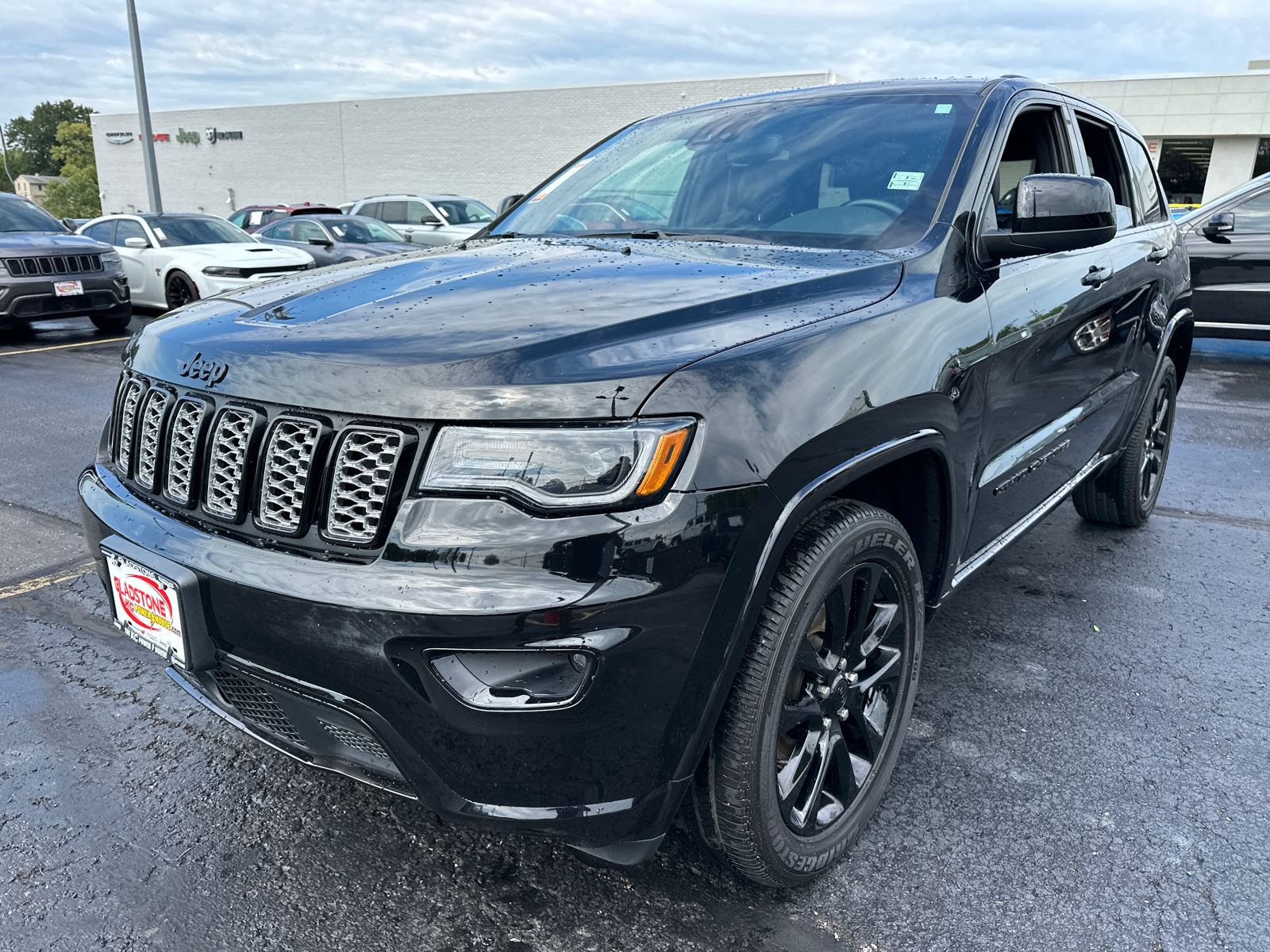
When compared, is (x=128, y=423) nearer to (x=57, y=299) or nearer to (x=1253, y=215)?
(x=57, y=299)

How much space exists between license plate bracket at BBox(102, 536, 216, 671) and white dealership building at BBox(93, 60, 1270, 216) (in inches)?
1036

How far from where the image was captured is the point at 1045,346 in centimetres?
276

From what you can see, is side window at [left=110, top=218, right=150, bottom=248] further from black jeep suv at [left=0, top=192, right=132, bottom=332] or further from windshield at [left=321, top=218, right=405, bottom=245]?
windshield at [left=321, top=218, right=405, bottom=245]

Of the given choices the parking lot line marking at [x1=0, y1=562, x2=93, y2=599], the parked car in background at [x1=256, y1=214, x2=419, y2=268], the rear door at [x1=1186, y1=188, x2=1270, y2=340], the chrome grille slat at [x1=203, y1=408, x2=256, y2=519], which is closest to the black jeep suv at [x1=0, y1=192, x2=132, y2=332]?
the parked car in background at [x1=256, y1=214, x2=419, y2=268]

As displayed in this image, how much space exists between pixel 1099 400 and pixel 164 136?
51451 mm

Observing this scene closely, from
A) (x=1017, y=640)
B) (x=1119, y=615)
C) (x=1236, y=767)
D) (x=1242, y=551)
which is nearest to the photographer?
(x=1236, y=767)

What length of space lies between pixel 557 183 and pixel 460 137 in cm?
3663

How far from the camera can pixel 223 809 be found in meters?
2.33

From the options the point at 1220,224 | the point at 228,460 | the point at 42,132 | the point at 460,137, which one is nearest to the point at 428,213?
the point at 1220,224

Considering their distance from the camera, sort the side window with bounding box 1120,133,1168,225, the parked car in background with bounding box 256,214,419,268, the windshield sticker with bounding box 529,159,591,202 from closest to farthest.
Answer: the windshield sticker with bounding box 529,159,591,202, the side window with bounding box 1120,133,1168,225, the parked car in background with bounding box 256,214,419,268

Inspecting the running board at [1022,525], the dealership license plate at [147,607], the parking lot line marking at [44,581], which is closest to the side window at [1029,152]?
the running board at [1022,525]

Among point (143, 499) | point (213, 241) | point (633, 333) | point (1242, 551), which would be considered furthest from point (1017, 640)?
point (213, 241)

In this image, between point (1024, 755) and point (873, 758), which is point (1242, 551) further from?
point (873, 758)

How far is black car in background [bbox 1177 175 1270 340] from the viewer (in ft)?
28.3
